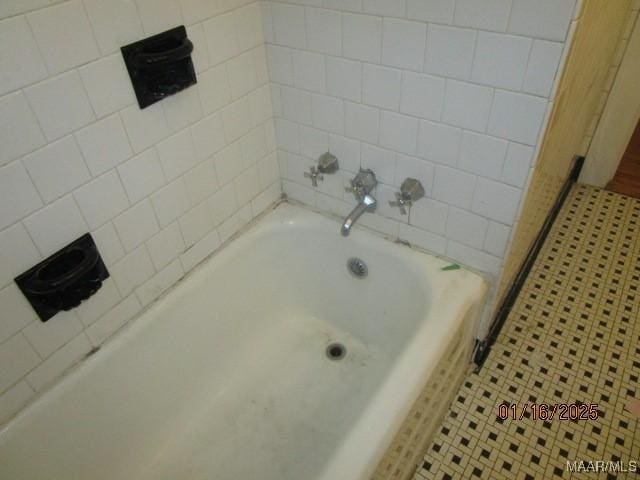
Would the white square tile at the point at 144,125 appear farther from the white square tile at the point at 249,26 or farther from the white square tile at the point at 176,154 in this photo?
the white square tile at the point at 249,26

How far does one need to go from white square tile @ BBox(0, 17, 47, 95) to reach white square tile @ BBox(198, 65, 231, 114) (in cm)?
43

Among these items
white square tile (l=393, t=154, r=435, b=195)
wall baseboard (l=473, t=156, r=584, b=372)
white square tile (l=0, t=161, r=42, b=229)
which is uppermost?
white square tile (l=0, t=161, r=42, b=229)

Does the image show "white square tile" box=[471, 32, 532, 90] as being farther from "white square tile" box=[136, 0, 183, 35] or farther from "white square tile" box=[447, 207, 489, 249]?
"white square tile" box=[136, 0, 183, 35]

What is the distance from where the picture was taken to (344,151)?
1.47 meters

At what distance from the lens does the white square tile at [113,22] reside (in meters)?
0.96

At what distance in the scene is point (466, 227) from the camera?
1.36 metres

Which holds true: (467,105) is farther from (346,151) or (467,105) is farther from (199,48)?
(199,48)

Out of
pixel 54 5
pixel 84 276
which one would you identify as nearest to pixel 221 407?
pixel 84 276

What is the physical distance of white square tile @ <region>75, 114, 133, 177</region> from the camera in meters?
1.04

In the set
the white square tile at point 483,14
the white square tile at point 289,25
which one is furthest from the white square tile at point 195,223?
the white square tile at point 483,14

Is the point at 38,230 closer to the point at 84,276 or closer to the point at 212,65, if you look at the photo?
the point at 84,276

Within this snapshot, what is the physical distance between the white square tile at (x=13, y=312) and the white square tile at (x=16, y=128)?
0.94 feet

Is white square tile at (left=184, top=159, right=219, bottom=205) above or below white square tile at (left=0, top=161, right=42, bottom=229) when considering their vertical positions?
below
